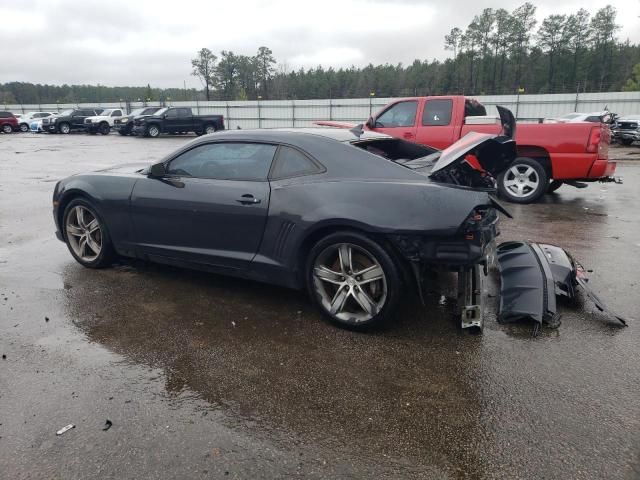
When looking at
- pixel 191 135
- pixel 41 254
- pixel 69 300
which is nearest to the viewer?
pixel 69 300

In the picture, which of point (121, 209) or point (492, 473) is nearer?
point (492, 473)

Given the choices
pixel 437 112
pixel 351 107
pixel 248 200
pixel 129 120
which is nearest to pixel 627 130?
pixel 437 112

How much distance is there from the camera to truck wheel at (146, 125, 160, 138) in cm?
2853

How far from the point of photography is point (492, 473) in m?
2.18

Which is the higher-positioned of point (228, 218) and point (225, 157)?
point (225, 157)

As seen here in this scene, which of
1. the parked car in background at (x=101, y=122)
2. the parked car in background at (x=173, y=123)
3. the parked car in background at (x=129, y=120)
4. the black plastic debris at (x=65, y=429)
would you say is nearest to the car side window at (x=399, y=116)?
the black plastic debris at (x=65, y=429)

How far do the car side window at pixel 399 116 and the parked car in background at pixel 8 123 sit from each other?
34.9m

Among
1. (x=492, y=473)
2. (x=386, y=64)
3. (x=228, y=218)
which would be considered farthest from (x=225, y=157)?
(x=386, y=64)

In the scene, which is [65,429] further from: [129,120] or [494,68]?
[494,68]

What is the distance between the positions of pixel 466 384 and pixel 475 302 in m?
0.79

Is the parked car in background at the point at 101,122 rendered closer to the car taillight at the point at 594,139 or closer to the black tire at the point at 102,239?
the black tire at the point at 102,239

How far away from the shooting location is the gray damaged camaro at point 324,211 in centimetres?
327

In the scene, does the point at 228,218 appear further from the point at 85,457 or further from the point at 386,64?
the point at 386,64

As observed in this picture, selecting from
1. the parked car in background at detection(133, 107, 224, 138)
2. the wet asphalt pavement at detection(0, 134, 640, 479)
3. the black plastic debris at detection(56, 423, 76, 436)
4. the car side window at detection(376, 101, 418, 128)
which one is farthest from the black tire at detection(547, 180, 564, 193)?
the parked car in background at detection(133, 107, 224, 138)
